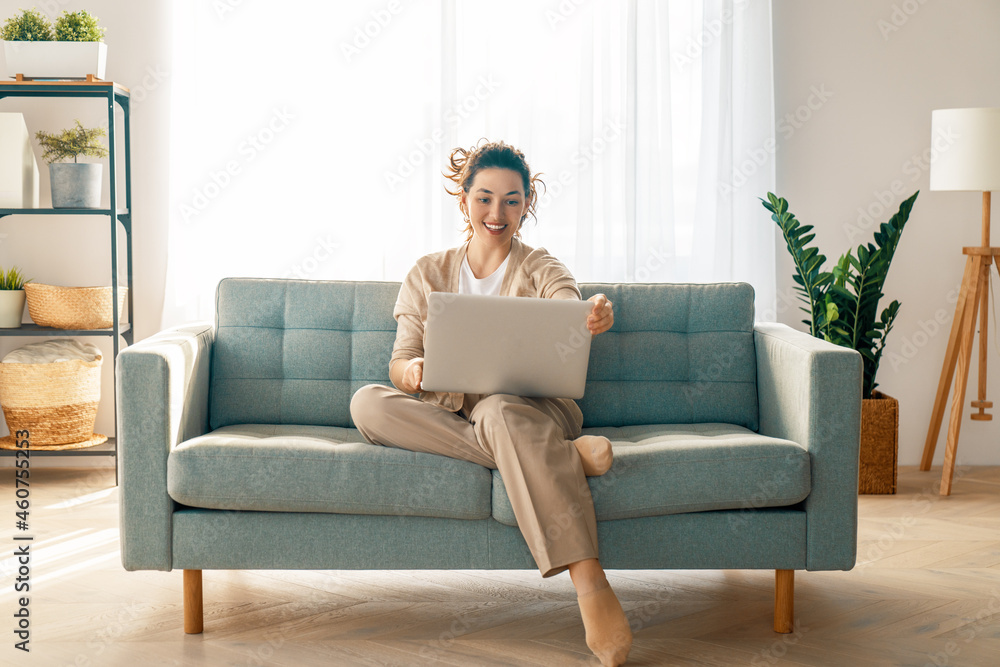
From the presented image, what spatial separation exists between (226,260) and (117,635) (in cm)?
179

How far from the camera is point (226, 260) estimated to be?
3.53 meters

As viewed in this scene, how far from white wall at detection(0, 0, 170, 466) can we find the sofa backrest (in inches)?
49.4

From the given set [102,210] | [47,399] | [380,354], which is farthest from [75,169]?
[380,354]

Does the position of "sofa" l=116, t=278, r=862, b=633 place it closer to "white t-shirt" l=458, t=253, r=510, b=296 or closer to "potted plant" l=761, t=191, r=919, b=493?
"white t-shirt" l=458, t=253, r=510, b=296

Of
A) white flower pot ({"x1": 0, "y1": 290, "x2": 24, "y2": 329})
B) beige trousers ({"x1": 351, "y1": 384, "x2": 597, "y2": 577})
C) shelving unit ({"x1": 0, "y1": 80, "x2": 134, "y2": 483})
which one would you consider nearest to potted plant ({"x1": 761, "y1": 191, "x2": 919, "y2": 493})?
beige trousers ({"x1": 351, "y1": 384, "x2": 597, "y2": 577})

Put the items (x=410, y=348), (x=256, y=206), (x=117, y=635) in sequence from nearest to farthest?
(x=117, y=635)
(x=410, y=348)
(x=256, y=206)

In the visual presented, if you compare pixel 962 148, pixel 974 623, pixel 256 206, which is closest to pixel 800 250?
pixel 962 148

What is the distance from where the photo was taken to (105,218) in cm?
359

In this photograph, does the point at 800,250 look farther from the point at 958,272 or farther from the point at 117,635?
the point at 117,635

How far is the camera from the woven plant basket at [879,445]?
10.6 feet

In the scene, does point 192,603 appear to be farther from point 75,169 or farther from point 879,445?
point 879,445

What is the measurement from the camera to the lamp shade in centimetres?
313

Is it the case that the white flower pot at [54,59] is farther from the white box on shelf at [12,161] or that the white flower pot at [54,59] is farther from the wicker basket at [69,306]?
the wicker basket at [69,306]

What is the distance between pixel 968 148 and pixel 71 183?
10.3ft
